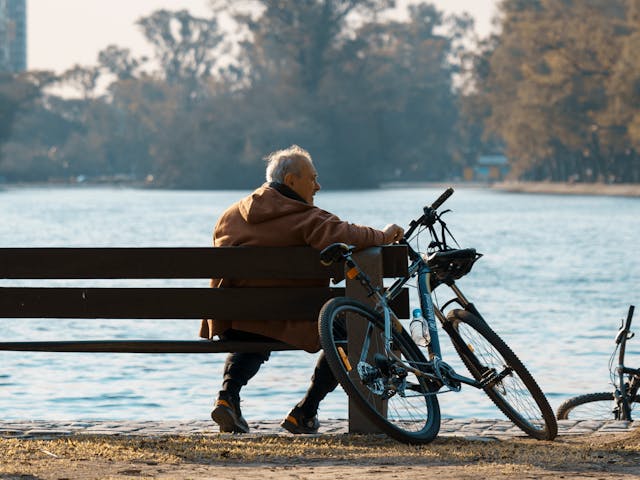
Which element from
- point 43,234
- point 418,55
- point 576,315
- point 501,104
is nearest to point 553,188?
point 501,104

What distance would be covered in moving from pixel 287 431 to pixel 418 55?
145 m

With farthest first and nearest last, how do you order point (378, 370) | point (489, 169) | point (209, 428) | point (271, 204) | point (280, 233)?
point (489, 169)
point (209, 428)
point (280, 233)
point (271, 204)
point (378, 370)

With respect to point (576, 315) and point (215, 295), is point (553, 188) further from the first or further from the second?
point (215, 295)

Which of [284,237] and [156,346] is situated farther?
[156,346]

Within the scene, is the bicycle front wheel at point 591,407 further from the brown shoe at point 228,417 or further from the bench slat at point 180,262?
the brown shoe at point 228,417

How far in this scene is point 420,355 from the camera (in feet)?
22.2

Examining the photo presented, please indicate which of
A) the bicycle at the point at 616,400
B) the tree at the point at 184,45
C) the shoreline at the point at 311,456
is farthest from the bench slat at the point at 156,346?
the tree at the point at 184,45

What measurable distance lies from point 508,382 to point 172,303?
63.1 inches

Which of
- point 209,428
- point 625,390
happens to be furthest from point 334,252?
point 625,390

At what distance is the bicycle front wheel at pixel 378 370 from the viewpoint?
638 cm

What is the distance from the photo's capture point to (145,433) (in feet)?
24.3

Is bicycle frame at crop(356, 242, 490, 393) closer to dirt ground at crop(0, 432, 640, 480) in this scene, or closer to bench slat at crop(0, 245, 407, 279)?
bench slat at crop(0, 245, 407, 279)

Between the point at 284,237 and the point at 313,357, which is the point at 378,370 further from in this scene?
the point at 313,357

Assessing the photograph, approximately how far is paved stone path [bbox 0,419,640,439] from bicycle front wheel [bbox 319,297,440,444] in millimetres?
519
